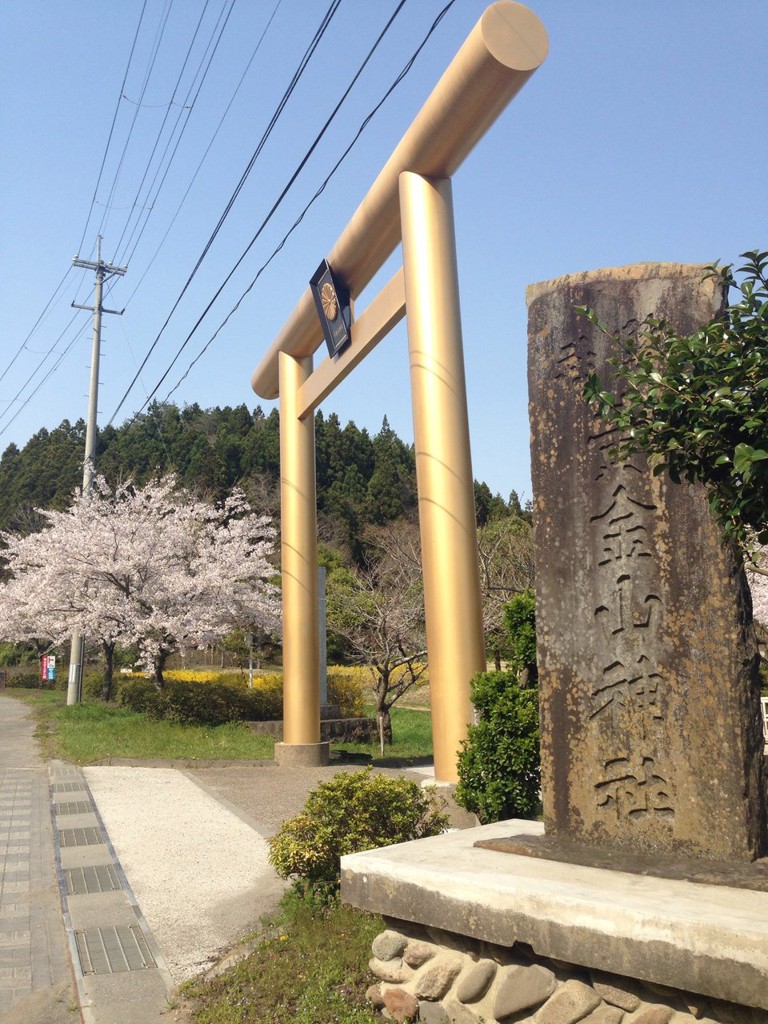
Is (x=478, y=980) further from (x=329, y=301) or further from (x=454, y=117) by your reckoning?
(x=329, y=301)

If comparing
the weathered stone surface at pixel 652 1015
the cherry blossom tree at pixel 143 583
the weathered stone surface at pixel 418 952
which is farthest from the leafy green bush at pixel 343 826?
the cherry blossom tree at pixel 143 583

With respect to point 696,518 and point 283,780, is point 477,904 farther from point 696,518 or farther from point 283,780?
point 283,780

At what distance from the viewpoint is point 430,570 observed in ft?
26.0

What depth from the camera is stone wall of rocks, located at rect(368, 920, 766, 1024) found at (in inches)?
110

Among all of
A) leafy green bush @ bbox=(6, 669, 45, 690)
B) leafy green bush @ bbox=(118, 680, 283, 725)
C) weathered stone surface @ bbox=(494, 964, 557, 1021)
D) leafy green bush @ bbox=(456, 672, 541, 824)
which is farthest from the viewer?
leafy green bush @ bbox=(6, 669, 45, 690)

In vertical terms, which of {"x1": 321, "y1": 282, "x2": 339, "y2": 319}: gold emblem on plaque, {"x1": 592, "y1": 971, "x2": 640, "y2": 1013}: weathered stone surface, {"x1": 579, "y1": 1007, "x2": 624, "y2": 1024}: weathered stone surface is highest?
{"x1": 321, "y1": 282, "x2": 339, "y2": 319}: gold emblem on plaque

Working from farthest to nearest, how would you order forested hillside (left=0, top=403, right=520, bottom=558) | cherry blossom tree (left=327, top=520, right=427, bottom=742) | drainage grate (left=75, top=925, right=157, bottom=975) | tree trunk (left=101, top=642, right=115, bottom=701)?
1. forested hillside (left=0, top=403, right=520, bottom=558)
2. tree trunk (left=101, top=642, right=115, bottom=701)
3. cherry blossom tree (left=327, top=520, right=427, bottom=742)
4. drainage grate (left=75, top=925, right=157, bottom=975)

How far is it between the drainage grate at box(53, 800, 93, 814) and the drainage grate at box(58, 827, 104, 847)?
90 cm

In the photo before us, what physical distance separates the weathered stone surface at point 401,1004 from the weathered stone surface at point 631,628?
0.99m

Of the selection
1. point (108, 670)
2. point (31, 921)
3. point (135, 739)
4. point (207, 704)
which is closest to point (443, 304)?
point (31, 921)

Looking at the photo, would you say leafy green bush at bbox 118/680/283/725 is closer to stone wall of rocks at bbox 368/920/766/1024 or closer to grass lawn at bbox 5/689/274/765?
grass lawn at bbox 5/689/274/765

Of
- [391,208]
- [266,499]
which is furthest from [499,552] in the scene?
[266,499]

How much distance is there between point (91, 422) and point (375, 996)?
19886 mm

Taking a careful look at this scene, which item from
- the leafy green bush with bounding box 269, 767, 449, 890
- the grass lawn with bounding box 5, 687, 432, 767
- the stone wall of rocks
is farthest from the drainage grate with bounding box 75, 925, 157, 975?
the grass lawn with bounding box 5, 687, 432, 767
